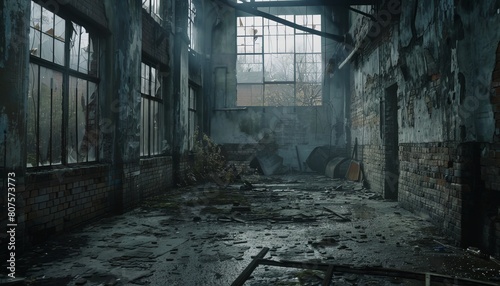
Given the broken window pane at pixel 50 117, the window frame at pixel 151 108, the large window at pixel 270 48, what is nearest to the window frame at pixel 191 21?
the large window at pixel 270 48

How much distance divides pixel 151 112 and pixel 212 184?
3035mm

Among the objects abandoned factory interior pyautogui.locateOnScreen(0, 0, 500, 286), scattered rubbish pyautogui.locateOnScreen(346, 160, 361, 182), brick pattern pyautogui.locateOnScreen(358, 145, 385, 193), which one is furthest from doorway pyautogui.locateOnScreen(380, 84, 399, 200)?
scattered rubbish pyautogui.locateOnScreen(346, 160, 361, 182)

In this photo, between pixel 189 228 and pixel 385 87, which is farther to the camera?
pixel 385 87

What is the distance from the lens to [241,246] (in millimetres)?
4156

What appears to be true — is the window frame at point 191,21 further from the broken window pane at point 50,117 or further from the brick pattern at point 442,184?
the brick pattern at point 442,184

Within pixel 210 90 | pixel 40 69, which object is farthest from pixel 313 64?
pixel 40 69

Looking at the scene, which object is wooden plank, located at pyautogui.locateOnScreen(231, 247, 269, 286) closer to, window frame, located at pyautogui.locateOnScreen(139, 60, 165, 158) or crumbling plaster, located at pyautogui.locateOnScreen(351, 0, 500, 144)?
crumbling plaster, located at pyautogui.locateOnScreen(351, 0, 500, 144)

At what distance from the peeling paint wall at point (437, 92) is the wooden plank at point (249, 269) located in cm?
229

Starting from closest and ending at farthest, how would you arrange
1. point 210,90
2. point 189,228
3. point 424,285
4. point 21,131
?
1. point 424,285
2. point 21,131
3. point 189,228
4. point 210,90

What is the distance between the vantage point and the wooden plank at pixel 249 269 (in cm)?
292

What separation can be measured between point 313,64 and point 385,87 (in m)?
7.00

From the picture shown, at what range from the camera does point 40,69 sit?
448 centimetres

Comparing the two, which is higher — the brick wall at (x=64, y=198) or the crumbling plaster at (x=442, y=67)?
the crumbling plaster at (x=442, y=67)

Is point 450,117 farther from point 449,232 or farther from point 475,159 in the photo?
point 449,232
